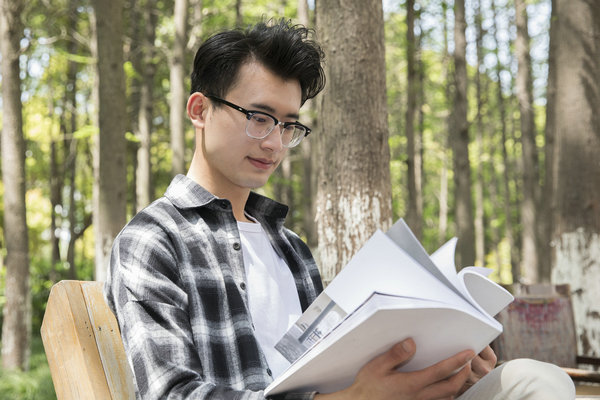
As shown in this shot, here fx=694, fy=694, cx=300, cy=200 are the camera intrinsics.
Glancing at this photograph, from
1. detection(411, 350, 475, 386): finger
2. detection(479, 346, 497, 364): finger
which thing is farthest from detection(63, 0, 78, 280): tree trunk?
detection(411, 350, 475, 386): finger

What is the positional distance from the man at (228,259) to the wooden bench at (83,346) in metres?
0.12

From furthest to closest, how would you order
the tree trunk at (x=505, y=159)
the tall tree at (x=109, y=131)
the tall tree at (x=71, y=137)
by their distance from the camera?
the tree trunk at (x=505, y=159) → the tall tree at (x=71, y=137) → the tall tree at (x=109, y=131)

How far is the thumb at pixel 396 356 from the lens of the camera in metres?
1.54

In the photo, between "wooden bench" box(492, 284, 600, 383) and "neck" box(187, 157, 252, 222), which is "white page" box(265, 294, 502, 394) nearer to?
"neck" box(187, 157, 252, 222)

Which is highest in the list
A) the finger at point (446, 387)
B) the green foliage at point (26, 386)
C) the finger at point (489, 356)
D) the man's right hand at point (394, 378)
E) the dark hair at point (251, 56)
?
the dark hair at point (251, 56)

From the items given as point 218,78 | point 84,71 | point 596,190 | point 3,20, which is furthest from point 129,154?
point 218,78

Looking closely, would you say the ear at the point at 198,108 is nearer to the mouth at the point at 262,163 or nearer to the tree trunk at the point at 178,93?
the mouth at the point at 262,163

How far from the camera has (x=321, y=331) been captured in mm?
1812

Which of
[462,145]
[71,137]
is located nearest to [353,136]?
[462,145]

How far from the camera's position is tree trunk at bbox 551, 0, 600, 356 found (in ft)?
21.4

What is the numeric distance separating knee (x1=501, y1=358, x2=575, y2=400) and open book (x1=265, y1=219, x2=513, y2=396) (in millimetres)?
233

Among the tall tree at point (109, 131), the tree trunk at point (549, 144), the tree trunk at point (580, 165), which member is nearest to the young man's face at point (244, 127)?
the tree trunk at point (580, 165)

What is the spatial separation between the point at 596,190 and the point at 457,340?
569cm

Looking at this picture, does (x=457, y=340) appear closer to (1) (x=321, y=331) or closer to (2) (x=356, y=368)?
(2) (x=356, y=368)
